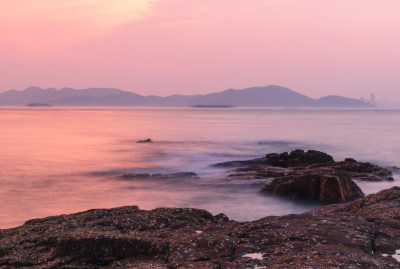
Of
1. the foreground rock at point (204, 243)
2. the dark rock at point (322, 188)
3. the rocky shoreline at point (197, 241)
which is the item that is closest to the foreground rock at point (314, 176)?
the dark rock at point (322, 188)

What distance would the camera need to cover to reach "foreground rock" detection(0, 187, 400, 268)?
6.33 meters

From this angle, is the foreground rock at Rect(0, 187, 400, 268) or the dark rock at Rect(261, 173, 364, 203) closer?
the foreground rock at Rect(0, 187, 400, 268)

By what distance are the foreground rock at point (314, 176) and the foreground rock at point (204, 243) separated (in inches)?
291

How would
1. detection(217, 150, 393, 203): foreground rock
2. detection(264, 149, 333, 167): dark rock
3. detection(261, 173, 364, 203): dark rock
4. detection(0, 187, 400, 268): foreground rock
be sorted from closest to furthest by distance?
detection(0, 187, 400, 268): foreground rock
detection(261, 173, 364, 203): dark rock
detection(217, 150, 393, 203): foreground rock
detection(264, 149, 333, 167): dark rock

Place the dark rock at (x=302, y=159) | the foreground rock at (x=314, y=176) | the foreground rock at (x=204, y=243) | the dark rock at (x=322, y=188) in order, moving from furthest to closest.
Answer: the dark rock at (x=302, y=159)
the foreground rock at (x=314, y=176)
the dark rock at (x=322, y=188)
the foreground rock at (x=204, y=243)

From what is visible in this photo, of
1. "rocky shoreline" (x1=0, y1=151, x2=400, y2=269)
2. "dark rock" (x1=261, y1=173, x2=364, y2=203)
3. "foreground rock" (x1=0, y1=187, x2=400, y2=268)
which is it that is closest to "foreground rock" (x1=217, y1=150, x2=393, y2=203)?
"dark rock" (x1=261, y1=173, x2=364, y2=203)

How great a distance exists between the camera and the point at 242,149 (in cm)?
4612

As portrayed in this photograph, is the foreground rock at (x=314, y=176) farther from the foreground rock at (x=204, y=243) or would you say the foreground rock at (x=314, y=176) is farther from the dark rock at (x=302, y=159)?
the foreground rock at (x=204, y=243)

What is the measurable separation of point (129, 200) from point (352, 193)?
9352 mm

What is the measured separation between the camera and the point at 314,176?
16750 millimetres

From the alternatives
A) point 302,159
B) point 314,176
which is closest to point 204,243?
point 314,176

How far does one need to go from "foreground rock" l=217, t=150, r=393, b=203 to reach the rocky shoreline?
6561mm

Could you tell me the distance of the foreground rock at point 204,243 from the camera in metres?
6.33

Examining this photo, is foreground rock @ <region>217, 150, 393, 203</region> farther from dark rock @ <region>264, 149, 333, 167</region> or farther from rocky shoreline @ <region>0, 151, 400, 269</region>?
rocky shoreline @ <region>0, 151, 400, 269</region>
